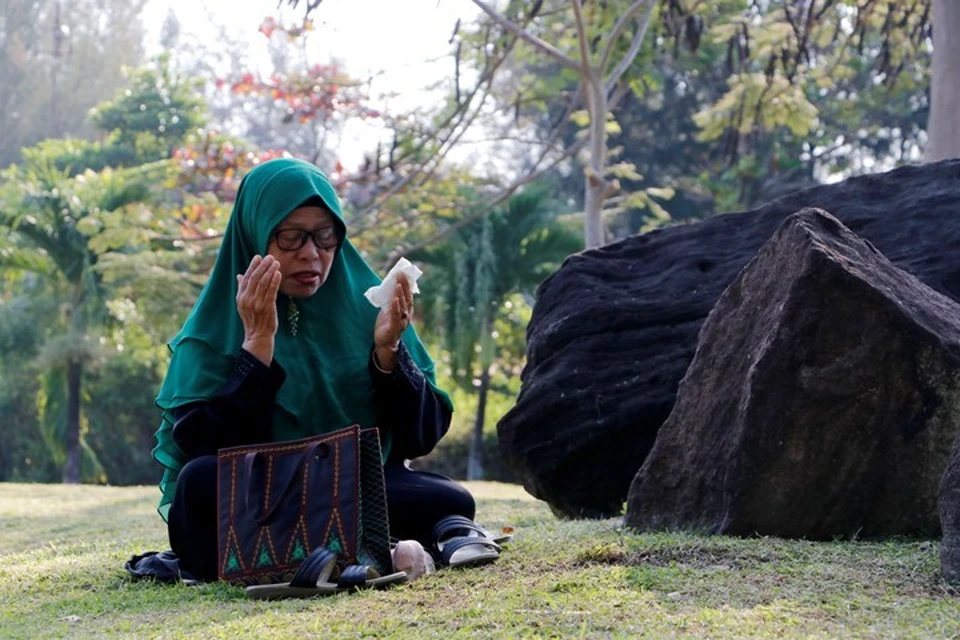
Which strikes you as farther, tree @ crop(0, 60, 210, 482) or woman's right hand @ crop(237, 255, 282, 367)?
tree @ crop(0, 60, 210, 482)

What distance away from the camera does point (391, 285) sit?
4191 millimetres

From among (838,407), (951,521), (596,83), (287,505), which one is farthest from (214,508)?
(596,83)

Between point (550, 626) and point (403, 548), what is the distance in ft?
3.46

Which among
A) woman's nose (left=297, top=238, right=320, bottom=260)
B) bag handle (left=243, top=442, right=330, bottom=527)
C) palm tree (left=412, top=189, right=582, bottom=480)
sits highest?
palm tree (left=412, top=189, right=582, bottom=480)

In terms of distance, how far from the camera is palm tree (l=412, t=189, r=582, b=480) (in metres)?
15.8

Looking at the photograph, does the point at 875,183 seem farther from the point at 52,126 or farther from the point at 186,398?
the point at 52,126

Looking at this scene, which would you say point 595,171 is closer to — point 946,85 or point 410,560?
point 946,85

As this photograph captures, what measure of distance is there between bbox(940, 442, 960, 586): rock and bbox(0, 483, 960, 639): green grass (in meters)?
0.06

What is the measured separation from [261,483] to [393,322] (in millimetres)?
654

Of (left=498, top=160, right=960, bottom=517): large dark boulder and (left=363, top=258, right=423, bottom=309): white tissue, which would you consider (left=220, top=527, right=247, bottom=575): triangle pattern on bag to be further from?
(left=498, top=160, right=960, bottom=517): large dark boulder

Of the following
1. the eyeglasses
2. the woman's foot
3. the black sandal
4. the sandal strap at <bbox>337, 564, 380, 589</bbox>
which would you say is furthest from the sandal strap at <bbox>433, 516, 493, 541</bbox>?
the eyeglasses

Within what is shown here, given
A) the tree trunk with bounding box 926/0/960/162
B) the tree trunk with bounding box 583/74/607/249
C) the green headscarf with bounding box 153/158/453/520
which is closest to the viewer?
the green headscarf with bounding box 153/158/453/520

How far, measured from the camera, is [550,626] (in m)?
3.05

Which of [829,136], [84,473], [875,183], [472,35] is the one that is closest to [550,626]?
[875,183]
